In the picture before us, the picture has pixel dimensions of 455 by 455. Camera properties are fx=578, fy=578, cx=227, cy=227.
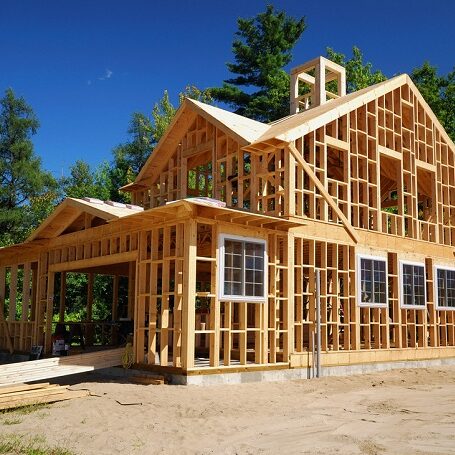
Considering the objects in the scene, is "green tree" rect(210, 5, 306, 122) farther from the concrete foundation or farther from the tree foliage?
the concrete foundation

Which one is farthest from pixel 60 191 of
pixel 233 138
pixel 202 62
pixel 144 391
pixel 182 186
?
pixel 144 391

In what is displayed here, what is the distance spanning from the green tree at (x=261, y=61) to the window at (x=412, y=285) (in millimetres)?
18547

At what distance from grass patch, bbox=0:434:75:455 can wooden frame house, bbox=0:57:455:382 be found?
4649mm

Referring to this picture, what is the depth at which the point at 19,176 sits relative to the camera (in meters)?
36.7

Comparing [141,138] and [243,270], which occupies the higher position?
[141,138]

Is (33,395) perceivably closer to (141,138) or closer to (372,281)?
(372,281)

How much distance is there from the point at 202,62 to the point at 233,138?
2948cm

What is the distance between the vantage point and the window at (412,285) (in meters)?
18.6

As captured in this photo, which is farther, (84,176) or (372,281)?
(84,176)

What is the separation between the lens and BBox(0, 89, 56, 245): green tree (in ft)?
117

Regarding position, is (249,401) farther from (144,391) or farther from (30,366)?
(30,366)

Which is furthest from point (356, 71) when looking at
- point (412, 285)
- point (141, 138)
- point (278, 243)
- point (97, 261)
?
point (97, 261)

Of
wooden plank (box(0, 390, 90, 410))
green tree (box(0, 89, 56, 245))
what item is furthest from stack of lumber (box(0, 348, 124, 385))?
green tree (box(0, 89, 56, 245))

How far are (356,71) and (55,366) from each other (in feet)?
94.8
